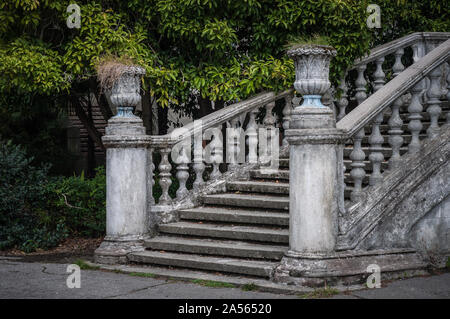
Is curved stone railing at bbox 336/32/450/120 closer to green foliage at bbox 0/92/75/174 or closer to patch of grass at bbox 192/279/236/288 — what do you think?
patch of grass at bbox 192/279/236/288

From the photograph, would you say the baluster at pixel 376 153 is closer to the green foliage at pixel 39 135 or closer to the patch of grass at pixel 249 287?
the patch of grass at pixel 249 287

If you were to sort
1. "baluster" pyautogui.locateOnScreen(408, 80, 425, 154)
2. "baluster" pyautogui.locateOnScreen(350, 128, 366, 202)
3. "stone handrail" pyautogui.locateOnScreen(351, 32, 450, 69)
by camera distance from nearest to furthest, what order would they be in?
"baluster" pyautogui.locateOnScreen(350, 128, 366, 202)
"baluster" pyautogui.locateOnScreen(408, 80, 425, 154)
"stone handrail" pyautogui.locateOnScreen(351, 32, 450, 69)

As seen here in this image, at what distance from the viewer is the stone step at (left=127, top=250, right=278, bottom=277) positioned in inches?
256

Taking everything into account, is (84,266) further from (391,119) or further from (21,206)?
(391,119)

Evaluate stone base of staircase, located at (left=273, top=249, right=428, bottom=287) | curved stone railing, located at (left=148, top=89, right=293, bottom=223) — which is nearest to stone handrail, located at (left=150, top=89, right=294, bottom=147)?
curved stone railing, located at (left=148, top=89, right=293, bottom=223)

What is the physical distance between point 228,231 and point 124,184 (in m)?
1.32

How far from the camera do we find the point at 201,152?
8.20 meters

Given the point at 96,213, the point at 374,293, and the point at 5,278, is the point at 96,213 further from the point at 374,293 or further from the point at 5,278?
the point at 374,293

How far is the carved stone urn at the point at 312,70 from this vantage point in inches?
249

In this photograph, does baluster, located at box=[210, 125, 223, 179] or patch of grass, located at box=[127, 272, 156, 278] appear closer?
patch of grass, located at box=[127, 272, 156, 278]

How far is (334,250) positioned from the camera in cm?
626

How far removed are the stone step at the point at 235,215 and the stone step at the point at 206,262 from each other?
637mm

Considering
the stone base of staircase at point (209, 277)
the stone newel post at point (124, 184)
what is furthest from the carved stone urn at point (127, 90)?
the stone base of staircase at point (209, 277)

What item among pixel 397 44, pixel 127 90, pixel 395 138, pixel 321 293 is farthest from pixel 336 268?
pixel 397 44
